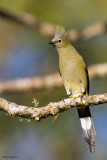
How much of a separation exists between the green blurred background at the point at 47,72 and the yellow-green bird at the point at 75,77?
7.09ft

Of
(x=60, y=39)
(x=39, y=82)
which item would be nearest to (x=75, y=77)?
(x=60, y=39)

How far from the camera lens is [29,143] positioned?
892 cm

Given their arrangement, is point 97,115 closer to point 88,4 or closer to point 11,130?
point 11,130

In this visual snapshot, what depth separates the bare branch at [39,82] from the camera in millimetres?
8156

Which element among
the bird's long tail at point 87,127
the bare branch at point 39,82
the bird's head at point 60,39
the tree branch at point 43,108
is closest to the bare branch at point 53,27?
the bare branch at point 39,82

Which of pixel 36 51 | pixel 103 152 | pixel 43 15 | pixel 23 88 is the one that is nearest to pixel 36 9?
pixel 43 15

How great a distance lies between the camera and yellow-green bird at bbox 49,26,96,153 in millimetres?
5879

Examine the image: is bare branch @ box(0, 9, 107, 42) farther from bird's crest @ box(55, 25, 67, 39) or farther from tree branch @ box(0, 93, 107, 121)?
tree branch @ box(0, 93, 107, 121)

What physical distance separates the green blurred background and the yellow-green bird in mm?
2162

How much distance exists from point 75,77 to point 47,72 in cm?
408

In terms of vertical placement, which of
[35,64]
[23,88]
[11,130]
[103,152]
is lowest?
[103,152]

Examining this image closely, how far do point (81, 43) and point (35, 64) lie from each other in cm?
131

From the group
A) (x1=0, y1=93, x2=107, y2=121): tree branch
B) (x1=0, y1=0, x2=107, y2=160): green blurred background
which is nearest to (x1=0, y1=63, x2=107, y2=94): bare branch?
(x1=0, y1=0, x2=107, y2=160): green blurred background

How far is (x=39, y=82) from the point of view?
838cm
